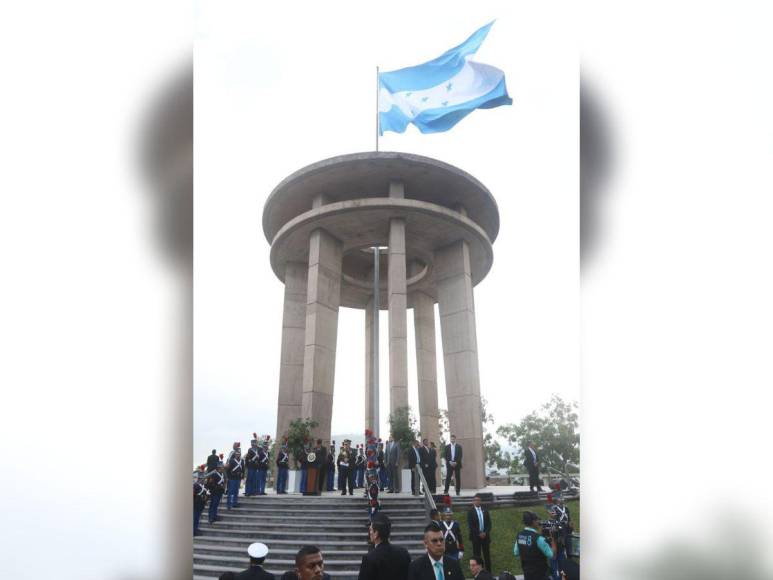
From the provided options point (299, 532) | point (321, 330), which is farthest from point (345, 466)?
point (321, 330)

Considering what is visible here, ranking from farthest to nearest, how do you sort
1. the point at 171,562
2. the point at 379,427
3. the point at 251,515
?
the point at 379,427
the point at 251,515
the point at 171,562

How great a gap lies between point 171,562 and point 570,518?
6367mm

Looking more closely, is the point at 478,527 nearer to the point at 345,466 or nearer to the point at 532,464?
the point at 532,464

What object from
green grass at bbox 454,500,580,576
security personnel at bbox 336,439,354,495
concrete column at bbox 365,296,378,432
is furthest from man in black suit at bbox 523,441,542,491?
concrete column at bbox 365,296,378,432

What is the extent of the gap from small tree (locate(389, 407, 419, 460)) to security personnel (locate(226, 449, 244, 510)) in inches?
162

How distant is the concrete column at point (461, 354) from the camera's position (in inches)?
708

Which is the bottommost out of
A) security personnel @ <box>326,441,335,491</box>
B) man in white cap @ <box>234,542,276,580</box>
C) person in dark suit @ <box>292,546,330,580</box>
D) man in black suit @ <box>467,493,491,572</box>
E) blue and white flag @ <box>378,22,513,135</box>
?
security personnel @ <box>326,441,335,491</box>

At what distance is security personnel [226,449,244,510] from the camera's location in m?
12.7

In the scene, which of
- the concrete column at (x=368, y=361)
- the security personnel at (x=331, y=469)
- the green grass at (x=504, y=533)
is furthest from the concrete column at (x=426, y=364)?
the green grass at (x=504, y=533)

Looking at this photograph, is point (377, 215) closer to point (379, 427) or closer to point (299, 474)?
point (379, 427)

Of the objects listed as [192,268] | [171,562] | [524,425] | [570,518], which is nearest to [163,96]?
[192,268]

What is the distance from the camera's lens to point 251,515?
11844 mm

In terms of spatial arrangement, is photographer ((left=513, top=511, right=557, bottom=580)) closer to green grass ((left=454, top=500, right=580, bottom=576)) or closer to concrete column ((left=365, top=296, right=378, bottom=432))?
green grass ((left=454, top=500, right=580, bottom=576))

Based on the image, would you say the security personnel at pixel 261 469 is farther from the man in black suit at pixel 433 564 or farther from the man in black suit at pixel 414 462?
the man in black suit at pixel 433 564
